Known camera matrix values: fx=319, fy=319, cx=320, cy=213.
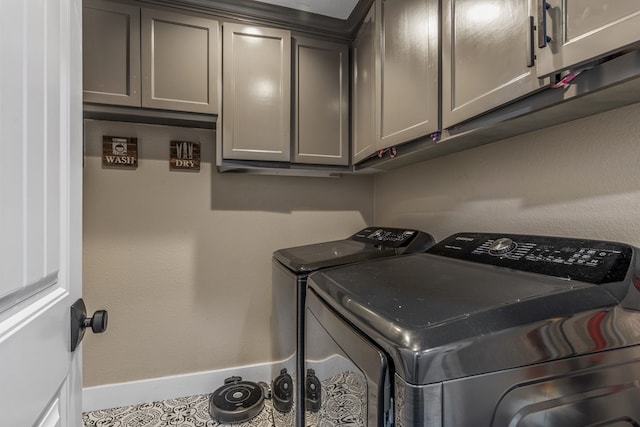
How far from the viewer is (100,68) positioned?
64.0 inches

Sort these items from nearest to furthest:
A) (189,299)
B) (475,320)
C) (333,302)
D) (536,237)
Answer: (475,320) → (333,302) → (536,237) → (189,299)

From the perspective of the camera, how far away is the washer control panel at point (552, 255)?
2.52 feet

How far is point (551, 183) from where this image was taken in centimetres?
115

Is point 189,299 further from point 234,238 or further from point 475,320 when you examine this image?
point 475,320

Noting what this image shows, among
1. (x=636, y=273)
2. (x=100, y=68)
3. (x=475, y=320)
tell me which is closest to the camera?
(x=475, y=320)

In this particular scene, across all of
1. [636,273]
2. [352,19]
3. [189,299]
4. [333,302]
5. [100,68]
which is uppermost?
[352,19]

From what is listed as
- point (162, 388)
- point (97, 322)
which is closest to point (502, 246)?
point (97, 322)

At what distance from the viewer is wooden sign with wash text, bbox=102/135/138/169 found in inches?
74.9

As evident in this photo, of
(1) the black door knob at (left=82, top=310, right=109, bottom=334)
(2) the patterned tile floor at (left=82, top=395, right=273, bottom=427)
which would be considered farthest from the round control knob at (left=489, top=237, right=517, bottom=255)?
(2) the patterned tile floor at (left=82, top=395, right=273, bottom=427)

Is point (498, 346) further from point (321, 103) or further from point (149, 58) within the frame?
point (149, 58)

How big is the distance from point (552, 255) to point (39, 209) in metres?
1.19

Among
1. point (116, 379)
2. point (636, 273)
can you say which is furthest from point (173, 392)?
point (636, 273)

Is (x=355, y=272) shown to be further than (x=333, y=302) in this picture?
Yes

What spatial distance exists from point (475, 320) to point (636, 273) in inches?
19.9
